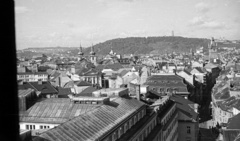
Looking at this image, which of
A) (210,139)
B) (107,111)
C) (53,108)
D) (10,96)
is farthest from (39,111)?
(210,139)

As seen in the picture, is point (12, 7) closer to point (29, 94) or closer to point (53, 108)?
point (53, 108)

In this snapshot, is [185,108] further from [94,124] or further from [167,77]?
[94,124]

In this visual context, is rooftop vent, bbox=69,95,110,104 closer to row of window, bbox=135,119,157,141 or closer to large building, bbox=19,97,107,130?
large building, bbox=19,97,107,130

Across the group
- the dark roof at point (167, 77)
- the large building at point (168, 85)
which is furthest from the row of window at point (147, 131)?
the dark roof at point (167, 77)

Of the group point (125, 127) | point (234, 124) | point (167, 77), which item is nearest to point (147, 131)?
point (125, 127)

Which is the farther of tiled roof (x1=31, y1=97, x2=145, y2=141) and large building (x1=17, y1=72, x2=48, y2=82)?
large building (x1=17, y1=72, x2=48, y2=82)

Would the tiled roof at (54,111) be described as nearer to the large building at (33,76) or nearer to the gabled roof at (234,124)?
the gabled roof at (234,124)

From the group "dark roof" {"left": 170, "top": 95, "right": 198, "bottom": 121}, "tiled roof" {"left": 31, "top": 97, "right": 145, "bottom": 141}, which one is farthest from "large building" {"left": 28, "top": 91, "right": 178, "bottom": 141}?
"dark roof" {"left": 170, "top": 95, "right": 198, "bottom": 121}
